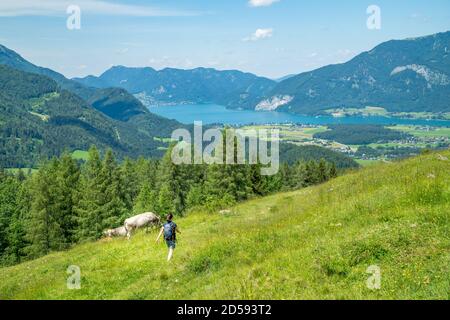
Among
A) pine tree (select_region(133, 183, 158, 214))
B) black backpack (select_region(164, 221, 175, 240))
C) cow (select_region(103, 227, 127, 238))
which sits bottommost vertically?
pine tree (select_region(133, 183, 158, 214))

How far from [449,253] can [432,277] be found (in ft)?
5.03

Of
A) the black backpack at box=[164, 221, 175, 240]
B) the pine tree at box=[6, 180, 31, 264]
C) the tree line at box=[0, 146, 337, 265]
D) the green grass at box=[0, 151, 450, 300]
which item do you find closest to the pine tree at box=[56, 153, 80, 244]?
the tree line at box=[0, 146, 337, 265]

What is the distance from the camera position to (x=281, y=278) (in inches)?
533

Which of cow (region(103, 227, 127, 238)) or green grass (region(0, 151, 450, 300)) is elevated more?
green grass (region(0, 151, 450, 300))

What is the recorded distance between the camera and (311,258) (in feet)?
47.7

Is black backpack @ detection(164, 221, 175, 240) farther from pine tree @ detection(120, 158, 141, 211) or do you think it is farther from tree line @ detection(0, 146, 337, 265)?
pine tree @ detection(120, 158, 141, 211)

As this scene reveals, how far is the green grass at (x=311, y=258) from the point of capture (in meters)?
12.7

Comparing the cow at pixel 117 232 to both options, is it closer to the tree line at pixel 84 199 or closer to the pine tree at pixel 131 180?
the tree line at pixel 84 199

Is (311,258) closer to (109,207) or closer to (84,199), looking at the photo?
(109,207)

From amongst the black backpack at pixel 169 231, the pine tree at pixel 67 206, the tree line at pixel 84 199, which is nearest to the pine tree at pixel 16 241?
the tree line at pixel 84 199

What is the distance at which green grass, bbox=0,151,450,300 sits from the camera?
1271 centimetres
